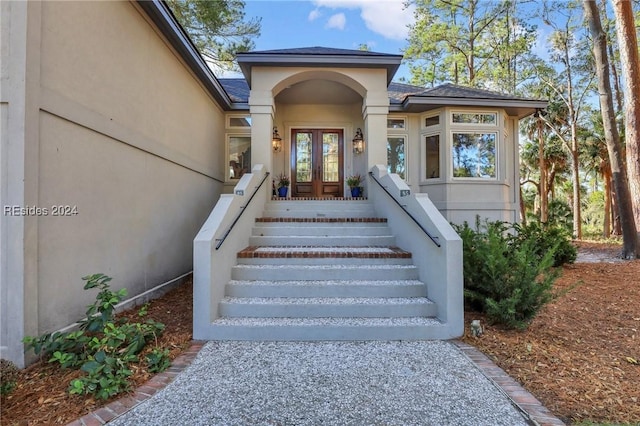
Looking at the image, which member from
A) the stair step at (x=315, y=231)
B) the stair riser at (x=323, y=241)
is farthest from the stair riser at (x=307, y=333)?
the stair step at (x=315, y=231)

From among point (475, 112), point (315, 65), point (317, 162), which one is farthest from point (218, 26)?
point (475, 112)

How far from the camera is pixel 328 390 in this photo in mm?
2510

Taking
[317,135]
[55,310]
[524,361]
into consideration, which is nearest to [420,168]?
[317,135]

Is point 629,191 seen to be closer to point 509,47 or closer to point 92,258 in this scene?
point 509,47

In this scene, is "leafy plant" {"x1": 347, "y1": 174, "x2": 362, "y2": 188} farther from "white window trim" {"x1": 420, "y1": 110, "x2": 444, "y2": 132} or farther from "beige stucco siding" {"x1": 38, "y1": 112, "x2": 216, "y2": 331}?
"beige stucco siding" {"x1": 38, "y1": 112, "x2": 216, "y2": 331}

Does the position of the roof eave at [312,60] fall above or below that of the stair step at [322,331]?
above

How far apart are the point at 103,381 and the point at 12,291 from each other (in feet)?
4.09

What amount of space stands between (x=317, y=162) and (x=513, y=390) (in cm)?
781

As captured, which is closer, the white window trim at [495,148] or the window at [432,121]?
the white window trim at [495,148]

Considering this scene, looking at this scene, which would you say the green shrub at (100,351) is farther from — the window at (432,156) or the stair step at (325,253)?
the window at (432,156)

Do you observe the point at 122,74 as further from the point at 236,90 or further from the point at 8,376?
the point at 236,90

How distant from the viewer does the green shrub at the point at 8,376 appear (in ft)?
7.98

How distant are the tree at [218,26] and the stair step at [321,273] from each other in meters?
9.42

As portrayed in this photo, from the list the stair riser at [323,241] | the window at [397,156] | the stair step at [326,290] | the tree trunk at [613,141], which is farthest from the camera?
the window at [397,156]
